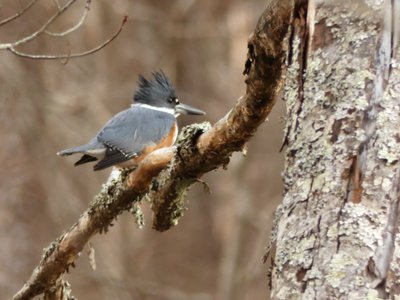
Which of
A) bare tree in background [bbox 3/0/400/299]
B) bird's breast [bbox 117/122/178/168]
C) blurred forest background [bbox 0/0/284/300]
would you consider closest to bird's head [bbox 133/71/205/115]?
bird's breast [bbox 117/122/178/168]

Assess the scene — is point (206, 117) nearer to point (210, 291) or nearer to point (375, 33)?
point (210, 291)

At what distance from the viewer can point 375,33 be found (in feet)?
7.07

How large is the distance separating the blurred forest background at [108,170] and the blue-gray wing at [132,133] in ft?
9.03

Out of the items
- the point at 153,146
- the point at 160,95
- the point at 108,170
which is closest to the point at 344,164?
the point at 153,146

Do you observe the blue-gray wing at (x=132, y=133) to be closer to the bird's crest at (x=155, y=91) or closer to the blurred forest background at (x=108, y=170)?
the bird's crest at (x=155, y=91)

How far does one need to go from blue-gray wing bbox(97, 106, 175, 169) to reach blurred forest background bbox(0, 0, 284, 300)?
2.75 metres

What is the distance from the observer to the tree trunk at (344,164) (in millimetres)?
2012

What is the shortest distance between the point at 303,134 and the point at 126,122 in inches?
119

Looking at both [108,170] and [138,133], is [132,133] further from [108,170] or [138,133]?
Result: [108,170]

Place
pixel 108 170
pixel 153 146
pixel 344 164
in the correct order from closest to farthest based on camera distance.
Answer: pixel 344 164, pixel 153 146, pixel 108 170

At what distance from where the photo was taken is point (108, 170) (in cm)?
895

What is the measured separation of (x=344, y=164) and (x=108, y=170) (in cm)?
696

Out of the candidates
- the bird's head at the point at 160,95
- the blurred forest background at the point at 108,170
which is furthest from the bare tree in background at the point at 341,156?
the blurred forest background at the point at 108,170

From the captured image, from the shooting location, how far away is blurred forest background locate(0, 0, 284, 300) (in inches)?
338
